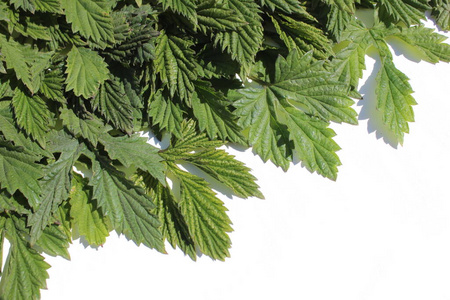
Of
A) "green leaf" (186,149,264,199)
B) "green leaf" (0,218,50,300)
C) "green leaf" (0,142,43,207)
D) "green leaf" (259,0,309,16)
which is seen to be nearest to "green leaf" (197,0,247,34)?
"green leaf" (259,0,309,16)

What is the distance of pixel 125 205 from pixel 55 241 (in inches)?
7.9

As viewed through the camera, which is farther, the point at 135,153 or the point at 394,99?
the point at 394,99

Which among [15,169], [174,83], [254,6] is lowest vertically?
[15,169]

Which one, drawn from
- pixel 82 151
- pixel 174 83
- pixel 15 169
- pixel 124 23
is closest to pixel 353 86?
pixel 174 83

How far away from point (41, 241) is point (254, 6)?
900 mm

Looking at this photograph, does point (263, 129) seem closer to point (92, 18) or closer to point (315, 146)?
point (315, 146)

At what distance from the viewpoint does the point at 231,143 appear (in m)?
1.53

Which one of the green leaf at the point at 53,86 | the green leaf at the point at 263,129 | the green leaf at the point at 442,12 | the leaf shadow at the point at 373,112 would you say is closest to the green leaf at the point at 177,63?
the green leaf at the point at 263,129

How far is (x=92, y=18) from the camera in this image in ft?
4.31

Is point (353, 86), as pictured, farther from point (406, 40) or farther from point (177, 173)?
point (177, 173)

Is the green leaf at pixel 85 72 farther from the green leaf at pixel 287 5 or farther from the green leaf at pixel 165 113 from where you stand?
the green leaf at pixel 287 5

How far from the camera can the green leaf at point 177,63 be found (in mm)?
1419

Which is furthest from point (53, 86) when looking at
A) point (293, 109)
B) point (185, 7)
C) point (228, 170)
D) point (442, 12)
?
point (442, 12)

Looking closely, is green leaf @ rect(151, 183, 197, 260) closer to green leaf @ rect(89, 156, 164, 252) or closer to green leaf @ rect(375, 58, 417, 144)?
green leaf @ rect(89, 156, 164, 252)
